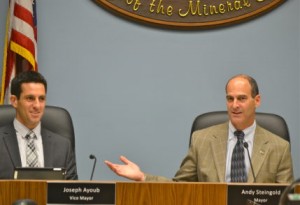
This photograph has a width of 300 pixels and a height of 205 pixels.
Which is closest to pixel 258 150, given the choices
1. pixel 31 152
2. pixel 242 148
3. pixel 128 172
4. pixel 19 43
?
pixel 242 148

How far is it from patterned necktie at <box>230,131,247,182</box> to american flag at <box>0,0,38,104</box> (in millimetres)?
1531

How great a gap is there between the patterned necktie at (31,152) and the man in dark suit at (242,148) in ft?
2.54

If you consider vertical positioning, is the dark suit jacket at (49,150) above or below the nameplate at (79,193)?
above

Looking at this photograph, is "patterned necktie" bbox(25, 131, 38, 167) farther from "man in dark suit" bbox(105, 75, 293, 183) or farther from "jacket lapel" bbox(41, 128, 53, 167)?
"man in dark suit" bbox(105, 75, 293, 183)

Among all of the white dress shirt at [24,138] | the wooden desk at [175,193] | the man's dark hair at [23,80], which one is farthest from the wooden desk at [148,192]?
the man's dark hair at [23,80]

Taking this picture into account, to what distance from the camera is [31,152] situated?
3.71 meters

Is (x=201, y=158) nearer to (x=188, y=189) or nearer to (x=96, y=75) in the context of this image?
(x=188, y=189)

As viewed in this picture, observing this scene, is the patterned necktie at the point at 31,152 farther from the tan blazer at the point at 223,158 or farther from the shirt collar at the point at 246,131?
the shirt collar at the point at 246,131

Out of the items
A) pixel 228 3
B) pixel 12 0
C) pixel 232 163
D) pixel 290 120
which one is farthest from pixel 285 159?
pixel 12 0

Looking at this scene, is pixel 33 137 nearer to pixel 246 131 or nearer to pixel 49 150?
pixel 49 150

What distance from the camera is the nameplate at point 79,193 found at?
264 cm

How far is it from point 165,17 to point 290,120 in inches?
43.7

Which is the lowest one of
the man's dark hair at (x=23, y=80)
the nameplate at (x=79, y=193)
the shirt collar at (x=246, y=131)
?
the nameplate at (x=79, y=193)

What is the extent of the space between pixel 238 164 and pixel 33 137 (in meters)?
1.12
